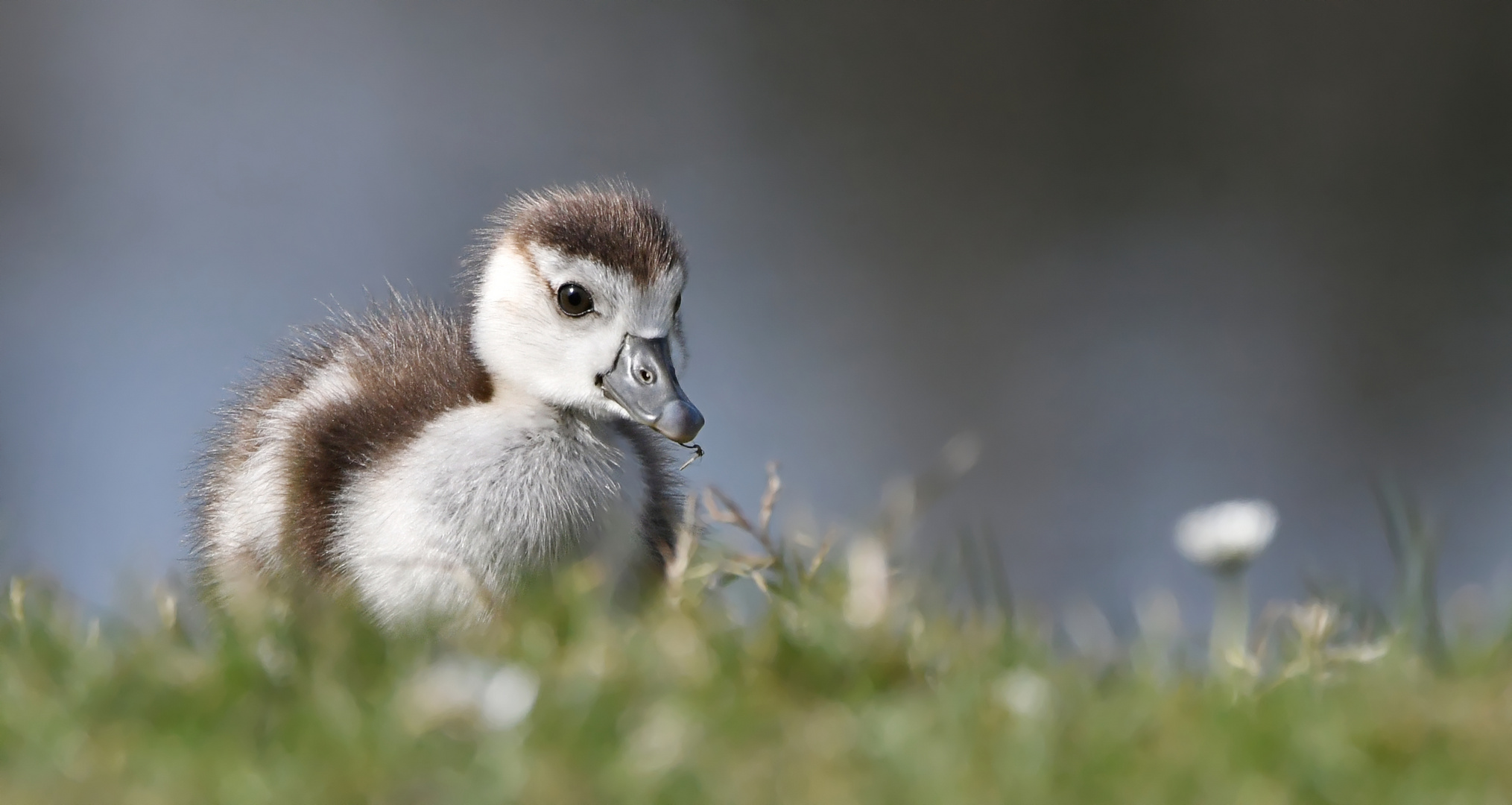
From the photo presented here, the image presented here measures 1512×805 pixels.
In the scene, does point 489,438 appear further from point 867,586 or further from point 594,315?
point 867,586

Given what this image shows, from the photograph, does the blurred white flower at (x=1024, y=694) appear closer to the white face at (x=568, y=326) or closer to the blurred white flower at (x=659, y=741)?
the blurred white flower at (x=659, y=741)

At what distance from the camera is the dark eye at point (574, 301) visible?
2531 mm

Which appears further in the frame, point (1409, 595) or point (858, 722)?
point (1409, 595)

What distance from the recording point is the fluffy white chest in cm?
221

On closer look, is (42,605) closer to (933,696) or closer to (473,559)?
(473,559)

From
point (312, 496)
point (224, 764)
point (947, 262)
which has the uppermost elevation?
point (947, 262)

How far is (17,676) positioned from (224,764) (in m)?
0.43

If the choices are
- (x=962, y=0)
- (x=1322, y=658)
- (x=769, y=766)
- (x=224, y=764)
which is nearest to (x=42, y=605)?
(x=224, y=764)

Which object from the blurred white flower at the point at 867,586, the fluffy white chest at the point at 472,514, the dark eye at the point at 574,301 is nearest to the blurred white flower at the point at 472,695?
the blurred white flower at the point at 867,586

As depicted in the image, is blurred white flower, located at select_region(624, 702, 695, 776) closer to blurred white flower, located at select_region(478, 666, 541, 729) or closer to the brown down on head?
blurred white flower, located at select_region(478, 666, 541, 729)

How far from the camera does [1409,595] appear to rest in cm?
194

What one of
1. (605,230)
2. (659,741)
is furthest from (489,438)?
(659,741)

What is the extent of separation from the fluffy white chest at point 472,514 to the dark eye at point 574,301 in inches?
9.4

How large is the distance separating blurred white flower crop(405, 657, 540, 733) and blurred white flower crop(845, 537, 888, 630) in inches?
17.0
